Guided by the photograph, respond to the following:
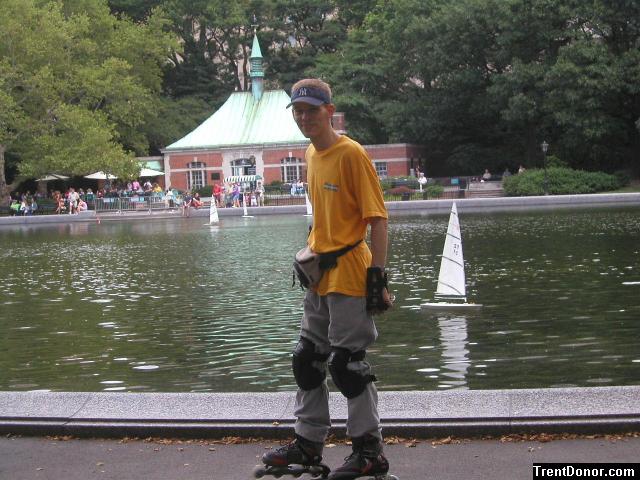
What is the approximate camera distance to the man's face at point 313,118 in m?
5.63

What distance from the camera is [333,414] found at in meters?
6.36

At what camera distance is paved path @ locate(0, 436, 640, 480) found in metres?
5.46

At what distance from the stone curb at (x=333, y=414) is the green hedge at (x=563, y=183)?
152 ft

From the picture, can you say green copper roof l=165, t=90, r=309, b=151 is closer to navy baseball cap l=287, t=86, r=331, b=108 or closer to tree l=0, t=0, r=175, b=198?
tree l=0, t=0, r=175, b=198

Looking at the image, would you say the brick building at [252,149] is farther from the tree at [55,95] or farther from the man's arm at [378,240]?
the man's arm at [378,240]

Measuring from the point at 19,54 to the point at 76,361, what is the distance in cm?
4769

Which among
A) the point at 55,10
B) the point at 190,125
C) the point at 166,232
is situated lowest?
the point at 166,232

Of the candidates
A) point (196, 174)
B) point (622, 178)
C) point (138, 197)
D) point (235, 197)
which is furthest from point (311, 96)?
point (196, 174)

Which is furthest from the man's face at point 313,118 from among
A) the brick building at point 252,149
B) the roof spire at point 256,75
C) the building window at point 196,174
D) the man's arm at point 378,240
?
the roof spire at point 256,75

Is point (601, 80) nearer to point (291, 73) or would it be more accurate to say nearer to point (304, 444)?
point (291, 73)

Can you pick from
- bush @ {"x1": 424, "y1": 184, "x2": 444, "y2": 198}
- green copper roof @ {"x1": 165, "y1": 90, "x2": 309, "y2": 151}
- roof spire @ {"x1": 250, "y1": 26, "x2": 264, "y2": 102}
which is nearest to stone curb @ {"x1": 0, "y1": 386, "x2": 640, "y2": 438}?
bush @ {"x1": 424, "y1": 184, "x2": 444, "y2": 198}

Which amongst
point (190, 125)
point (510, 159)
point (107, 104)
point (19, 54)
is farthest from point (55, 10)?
point (510, 159)

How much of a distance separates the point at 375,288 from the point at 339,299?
8.0 inches

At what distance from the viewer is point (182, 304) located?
1548 centimetres
